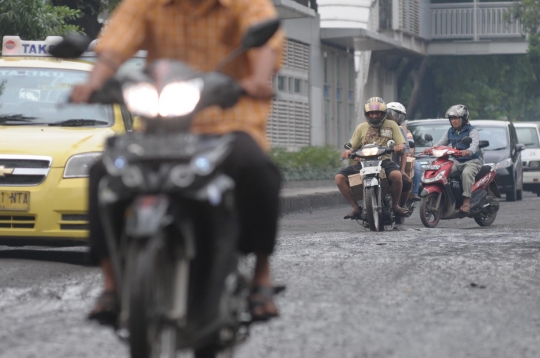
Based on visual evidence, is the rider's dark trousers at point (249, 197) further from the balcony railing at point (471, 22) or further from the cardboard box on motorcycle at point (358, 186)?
the balcony railing at point (471, 22)

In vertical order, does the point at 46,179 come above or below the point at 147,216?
below

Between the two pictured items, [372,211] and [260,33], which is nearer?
[260,33]

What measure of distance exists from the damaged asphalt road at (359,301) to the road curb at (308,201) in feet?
29.4

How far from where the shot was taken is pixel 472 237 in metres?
12.5

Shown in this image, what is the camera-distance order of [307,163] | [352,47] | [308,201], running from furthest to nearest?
[352,47] < [307,163] < [308,201]

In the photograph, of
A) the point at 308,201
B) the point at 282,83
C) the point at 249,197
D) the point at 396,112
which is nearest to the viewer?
the point at 249,197

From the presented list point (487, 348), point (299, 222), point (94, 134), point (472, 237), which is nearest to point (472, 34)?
point (299, 222)

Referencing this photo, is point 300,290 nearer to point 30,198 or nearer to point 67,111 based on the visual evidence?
point 30,198

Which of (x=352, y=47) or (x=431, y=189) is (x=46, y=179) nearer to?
(x=431, y=189)

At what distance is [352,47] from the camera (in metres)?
38.2

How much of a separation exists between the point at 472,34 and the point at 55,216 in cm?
3910

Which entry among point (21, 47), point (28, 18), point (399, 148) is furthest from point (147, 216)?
point (28, 18)

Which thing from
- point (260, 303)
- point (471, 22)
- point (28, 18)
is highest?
point (471, 22)

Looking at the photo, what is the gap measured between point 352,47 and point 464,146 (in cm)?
2199
